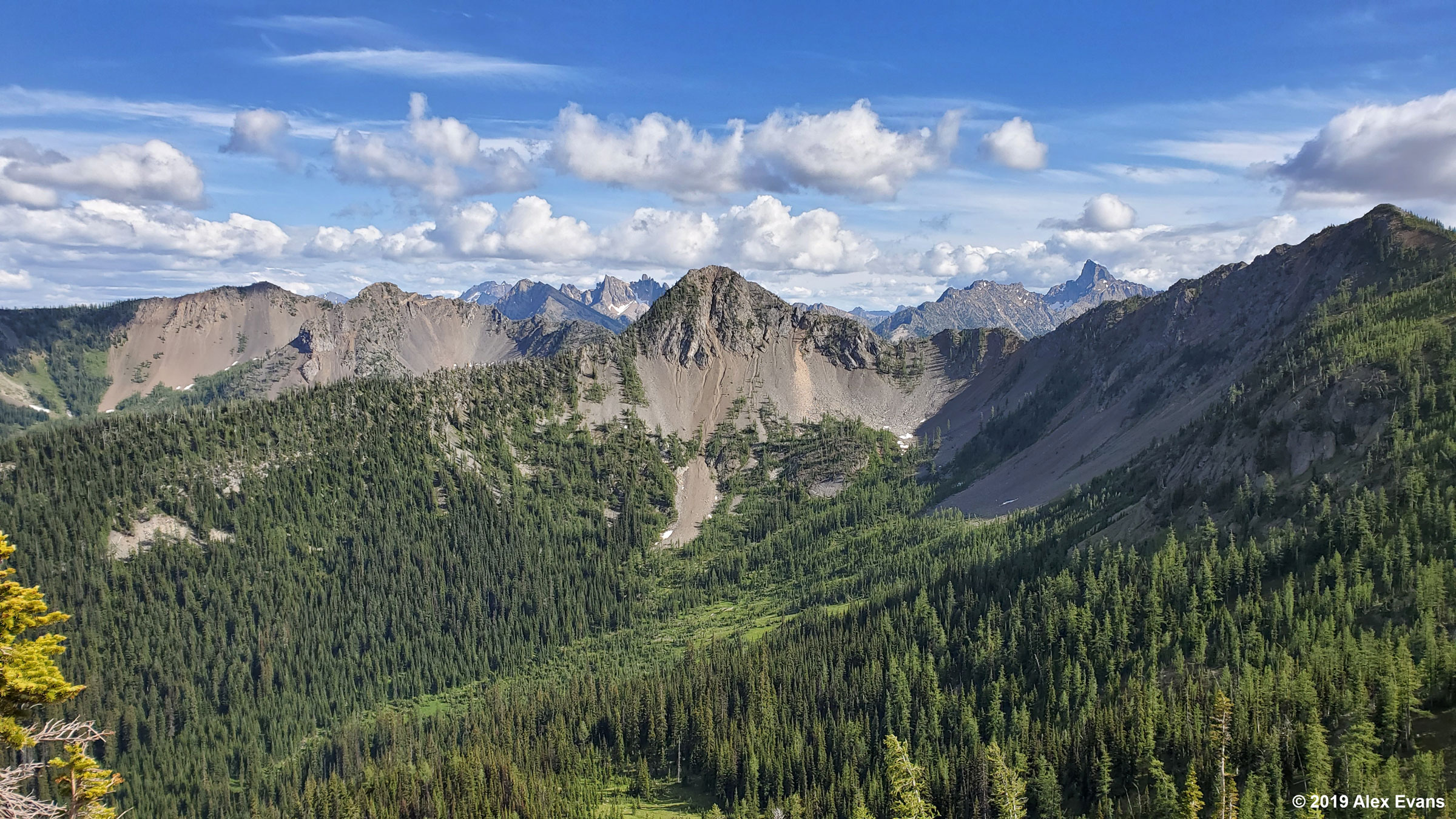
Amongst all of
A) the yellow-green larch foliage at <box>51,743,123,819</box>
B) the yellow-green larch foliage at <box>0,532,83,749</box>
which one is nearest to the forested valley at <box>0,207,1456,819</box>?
the yellow-green larch foliage at <box>51,743,123,819</box>

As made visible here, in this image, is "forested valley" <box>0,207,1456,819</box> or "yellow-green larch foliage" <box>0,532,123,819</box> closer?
"yellow-green larch foliage" <box>0,532,123,819</box>

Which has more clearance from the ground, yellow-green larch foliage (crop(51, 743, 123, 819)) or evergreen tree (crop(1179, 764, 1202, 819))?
yellow-green larch foliage (crop(51, 743, 123, 819))

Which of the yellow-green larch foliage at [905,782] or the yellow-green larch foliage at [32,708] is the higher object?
the yellow-green larch foliage at [32,708]

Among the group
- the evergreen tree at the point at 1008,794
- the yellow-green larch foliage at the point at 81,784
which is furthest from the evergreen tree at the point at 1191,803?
the yellow-green larch foliage at the point at 81,784

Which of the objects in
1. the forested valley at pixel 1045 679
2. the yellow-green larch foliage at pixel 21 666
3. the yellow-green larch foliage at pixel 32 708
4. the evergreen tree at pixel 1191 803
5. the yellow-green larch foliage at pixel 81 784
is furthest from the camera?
the forested valley at pixel 1045 679

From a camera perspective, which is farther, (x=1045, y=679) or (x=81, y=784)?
(x=1045, y=679)

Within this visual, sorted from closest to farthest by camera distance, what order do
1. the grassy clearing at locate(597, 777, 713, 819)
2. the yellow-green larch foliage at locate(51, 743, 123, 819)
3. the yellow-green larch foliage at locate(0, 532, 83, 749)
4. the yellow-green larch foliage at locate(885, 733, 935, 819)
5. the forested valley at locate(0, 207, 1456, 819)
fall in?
the yellow-green larch foliage at locate(0, 532, 83, 749), the yellow-green larch foliage at locate(51, 743, 123, 819), the yellow-green larch foliage at locate(885, 733, 935, 819), the forested valley at locate(0, 207, 1456, 819), the grassy clearing at locate(597, 777, 713, 819)

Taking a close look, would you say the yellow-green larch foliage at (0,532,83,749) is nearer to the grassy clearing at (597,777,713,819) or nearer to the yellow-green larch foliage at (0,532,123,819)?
the yellow-green larch foliage at (0,532,123,819)

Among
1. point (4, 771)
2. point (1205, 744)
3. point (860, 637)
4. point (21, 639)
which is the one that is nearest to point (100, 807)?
point (4, 771)

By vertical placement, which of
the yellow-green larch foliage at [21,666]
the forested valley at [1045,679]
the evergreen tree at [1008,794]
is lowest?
Answer: the forested valley at [1045,679]

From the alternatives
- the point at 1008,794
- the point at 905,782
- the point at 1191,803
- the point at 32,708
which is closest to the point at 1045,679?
the point at 1191,803

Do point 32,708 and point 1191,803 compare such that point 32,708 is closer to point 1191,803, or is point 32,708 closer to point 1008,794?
point 1008,794

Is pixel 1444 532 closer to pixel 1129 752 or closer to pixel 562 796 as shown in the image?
pixel 1129 752

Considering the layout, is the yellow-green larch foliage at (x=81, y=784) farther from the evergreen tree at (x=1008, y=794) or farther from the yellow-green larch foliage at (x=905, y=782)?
the evergreen tree at (x=1008, y=794)
